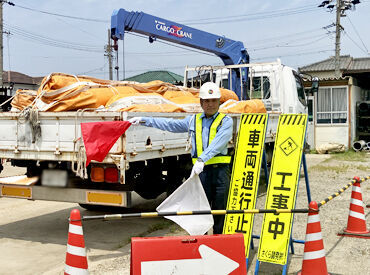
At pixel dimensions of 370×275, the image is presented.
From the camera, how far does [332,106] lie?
21000 mm

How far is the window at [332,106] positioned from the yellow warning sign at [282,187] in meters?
17.3

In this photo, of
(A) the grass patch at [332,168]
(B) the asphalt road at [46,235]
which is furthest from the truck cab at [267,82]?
(B) the asphalt road at [46,235]

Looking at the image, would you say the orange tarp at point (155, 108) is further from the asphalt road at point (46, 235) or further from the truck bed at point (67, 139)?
the asphalt road at point (46, 235)

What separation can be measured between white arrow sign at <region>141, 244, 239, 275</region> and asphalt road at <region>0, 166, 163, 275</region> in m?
1.79

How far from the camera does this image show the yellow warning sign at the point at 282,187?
14.5 ft

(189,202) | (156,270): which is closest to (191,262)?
(156,270)

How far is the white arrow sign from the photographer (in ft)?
10.9

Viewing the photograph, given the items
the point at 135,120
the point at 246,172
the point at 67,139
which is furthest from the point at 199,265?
the point at 67,139

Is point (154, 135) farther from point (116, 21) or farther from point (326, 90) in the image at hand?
point (326, 90)

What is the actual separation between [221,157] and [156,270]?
1.52 metres

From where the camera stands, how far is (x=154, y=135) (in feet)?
18.1

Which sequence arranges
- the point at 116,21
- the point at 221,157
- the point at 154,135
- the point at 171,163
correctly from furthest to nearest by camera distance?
1. the point at 116,21
2. the point at 171,163
3. the point at 154,135
4. the point at 221,157

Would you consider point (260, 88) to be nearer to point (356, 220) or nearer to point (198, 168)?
point (356, 220)

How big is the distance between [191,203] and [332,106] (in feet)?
60.2
